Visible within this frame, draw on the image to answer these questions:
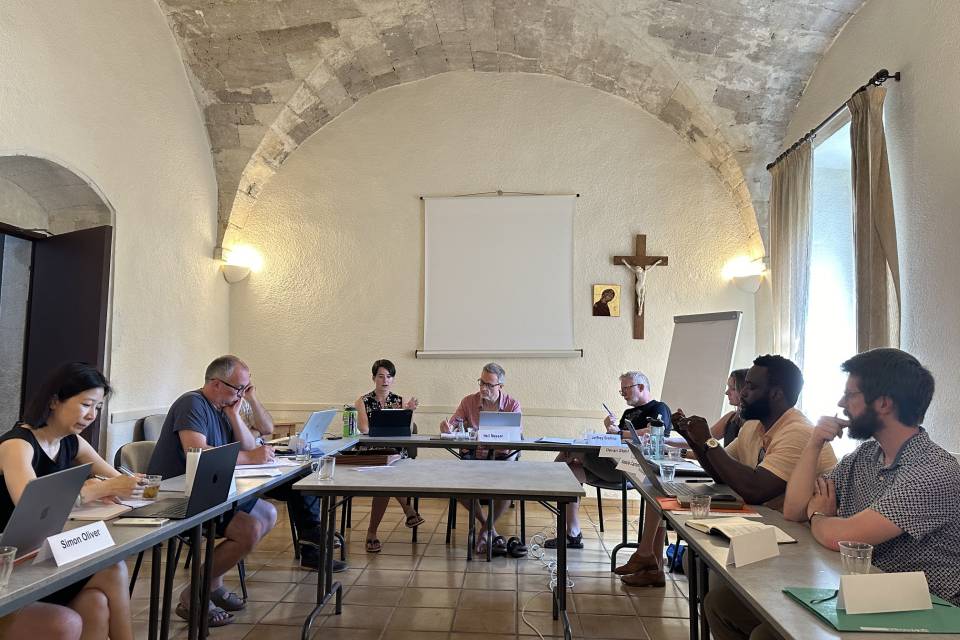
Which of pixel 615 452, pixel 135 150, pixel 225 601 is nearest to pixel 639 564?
pixel 615 452

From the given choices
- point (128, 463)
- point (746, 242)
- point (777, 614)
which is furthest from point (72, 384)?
point (746, 242)

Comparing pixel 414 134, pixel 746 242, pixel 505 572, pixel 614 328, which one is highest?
pixel 414 134

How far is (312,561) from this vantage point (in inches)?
161

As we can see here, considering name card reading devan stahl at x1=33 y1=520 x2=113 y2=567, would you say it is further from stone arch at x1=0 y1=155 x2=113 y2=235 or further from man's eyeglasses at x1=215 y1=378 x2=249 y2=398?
stone arch at x1=0 y1=155 x2=113 y2=235

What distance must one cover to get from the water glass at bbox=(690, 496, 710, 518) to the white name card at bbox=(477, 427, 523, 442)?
254 cm

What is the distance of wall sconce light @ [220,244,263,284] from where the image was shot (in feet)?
21.0

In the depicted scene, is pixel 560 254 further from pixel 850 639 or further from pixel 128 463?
pixel 850 639

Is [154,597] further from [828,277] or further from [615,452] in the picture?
[828,277]

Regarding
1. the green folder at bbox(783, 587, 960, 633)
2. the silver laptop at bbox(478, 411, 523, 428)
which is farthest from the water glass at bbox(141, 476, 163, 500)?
the silver laptop at bbox(478, 411, 523, 428)

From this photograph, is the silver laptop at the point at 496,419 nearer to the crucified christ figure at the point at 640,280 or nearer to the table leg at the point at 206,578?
the crucified christ figure at the point at 640,280

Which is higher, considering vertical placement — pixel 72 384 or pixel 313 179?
pixel 313 179

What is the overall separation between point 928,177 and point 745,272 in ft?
8.60

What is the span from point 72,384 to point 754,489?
2.47 meters

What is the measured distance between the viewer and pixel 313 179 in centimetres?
661
